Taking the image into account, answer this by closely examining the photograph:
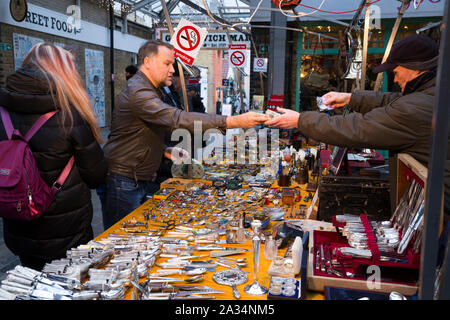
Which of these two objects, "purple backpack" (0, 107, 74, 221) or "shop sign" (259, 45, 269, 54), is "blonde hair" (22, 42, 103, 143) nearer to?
"purple backpack" (0, 107, 74, 221)

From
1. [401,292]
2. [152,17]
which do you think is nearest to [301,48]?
[401,292]

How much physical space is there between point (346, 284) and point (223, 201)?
1596mm

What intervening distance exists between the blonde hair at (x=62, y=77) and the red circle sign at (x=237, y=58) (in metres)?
6.13

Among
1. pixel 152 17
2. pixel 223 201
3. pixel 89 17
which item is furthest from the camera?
pixel 152 17

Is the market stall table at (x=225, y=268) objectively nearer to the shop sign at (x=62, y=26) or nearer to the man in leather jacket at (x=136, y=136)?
the man in leather jacket at (x=136, y=136)

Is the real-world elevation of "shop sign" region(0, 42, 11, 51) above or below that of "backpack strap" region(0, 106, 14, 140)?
above

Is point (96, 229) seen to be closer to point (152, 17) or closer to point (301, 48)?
point (301, 48)

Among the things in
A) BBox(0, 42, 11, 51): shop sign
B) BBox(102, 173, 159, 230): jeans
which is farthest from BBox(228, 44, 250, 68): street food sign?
BBox(102, 173, 159, 230): jeans

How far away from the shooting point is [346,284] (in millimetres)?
1517

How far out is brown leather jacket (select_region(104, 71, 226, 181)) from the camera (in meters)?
2.60

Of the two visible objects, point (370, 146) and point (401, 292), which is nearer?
point (401, 292)

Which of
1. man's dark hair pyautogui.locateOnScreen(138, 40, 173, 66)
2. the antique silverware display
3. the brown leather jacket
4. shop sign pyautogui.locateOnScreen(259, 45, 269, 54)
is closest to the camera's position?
the antique silverware display

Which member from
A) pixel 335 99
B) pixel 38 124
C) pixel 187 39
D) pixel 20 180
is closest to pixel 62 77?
pixel 38 124

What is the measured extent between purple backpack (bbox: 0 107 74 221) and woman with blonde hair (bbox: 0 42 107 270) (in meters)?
0.05
